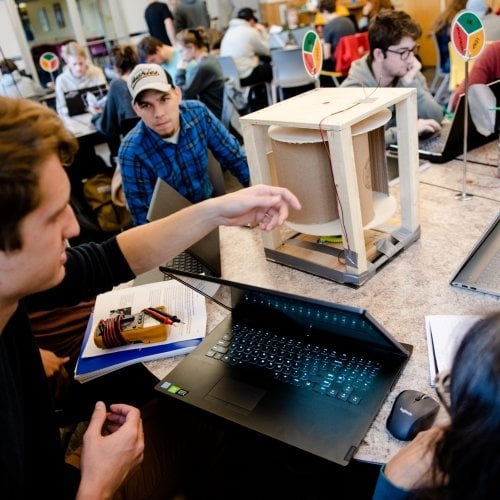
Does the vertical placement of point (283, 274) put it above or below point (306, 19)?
below

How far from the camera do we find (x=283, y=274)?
1244 mm

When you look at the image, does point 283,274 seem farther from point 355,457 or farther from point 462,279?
point 355,457

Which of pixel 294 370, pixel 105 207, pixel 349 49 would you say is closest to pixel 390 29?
pixel 294 370

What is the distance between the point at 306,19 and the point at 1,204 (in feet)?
27.2

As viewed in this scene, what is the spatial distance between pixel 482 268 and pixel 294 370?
51 centimetres

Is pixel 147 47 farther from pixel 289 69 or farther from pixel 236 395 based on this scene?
pixel 236 395

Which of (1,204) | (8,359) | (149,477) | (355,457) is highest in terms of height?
(1,204)

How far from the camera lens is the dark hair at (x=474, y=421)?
1.65ft

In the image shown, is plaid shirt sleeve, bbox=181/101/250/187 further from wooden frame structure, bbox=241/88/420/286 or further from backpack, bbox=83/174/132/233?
backpack, bbox=83/174/132/233

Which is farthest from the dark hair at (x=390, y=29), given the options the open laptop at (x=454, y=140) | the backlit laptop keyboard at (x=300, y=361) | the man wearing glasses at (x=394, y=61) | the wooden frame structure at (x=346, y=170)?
the backlit laptop keyboard at (x=300, y=361)

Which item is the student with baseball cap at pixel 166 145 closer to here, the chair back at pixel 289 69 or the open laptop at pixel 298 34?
the chair back at pixel 289 69

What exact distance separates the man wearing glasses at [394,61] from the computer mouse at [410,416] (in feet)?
4.90

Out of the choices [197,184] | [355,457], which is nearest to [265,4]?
[197,184]

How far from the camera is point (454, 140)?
65.0 inches
